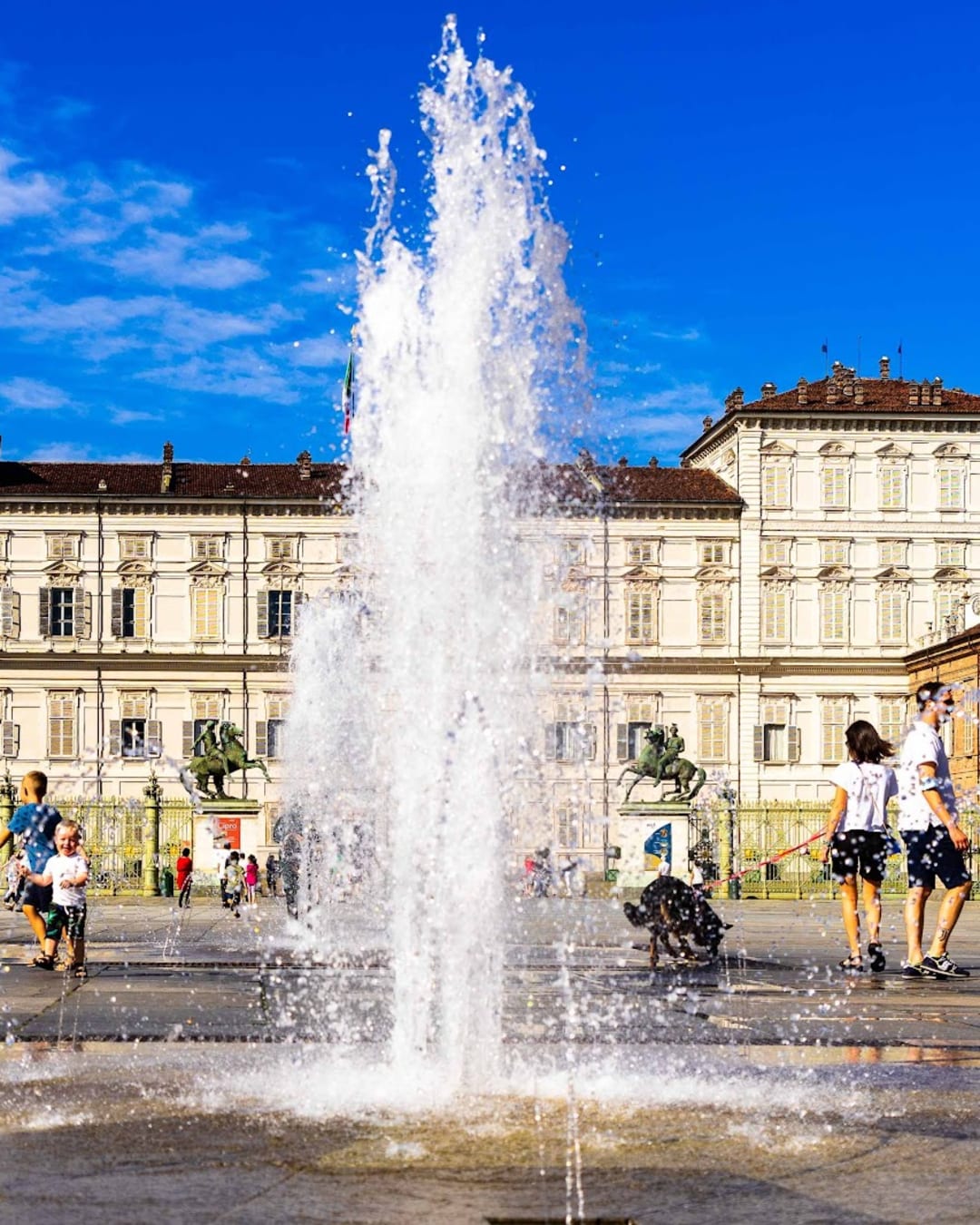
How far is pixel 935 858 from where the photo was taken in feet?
33.9

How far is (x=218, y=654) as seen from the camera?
59062mm

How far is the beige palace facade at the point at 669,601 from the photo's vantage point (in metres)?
58.7

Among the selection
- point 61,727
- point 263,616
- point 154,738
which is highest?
point 263,616

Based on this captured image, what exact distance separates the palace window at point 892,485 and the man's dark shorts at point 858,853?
49.5 metres

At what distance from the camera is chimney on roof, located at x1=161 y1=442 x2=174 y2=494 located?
59500 millimetres

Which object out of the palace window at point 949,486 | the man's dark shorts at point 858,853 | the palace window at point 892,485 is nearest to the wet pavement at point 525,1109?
the man's dark shorts at point 858,853

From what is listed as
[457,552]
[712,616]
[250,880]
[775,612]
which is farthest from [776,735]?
[457,552]

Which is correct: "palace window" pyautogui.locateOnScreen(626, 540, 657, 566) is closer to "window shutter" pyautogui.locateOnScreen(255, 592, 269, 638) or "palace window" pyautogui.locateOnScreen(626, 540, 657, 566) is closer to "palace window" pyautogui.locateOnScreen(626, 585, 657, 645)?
"palace window" pyautogui.locateOnScreen(626, 585, 657, 645)

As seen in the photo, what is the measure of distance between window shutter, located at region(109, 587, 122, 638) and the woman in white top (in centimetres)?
4988

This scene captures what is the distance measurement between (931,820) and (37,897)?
5.57 m

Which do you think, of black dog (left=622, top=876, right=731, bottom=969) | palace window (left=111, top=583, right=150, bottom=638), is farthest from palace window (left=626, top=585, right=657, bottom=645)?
black dog (left=622, top=876, right=731, bottom=969)

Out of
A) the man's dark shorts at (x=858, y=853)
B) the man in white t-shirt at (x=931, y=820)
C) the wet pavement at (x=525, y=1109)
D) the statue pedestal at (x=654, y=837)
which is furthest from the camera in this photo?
the statue pedestal at (x=654, y=837)

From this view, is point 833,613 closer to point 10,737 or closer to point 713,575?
point 713,575

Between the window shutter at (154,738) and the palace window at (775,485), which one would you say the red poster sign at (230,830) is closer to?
the window shutter at (154,738)
